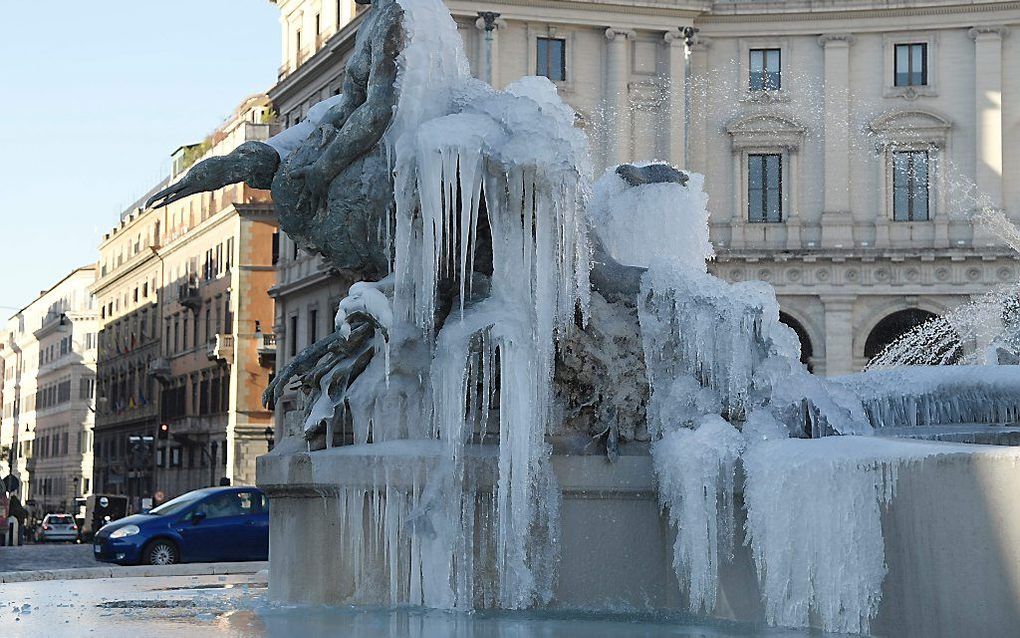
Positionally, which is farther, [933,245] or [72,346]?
[72,346]

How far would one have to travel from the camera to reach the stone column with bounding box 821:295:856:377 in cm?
4766

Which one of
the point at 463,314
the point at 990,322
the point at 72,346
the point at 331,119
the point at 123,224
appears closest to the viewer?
the point at 463,314

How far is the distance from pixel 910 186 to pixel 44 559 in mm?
31964

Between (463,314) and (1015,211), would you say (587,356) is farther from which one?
(1015,211)

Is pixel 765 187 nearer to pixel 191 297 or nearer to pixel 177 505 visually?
pixel 191 297

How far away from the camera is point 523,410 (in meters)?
8.84

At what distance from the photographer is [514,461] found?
8672 mm

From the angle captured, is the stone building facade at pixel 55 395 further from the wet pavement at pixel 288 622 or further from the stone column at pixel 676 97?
the wet pavement at pixel 288 622

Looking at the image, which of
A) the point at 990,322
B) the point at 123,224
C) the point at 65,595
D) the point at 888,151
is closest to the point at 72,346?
the point at 123,224

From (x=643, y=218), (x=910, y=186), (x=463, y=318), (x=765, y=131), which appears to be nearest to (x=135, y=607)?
(x=463, y=318)

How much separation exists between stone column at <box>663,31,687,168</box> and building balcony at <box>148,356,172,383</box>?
29944 millimetres

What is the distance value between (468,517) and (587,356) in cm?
121

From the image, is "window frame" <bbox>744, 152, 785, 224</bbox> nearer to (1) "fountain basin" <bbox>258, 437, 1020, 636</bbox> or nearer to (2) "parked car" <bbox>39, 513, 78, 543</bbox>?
(2) "parked car" <bbox>39, 513, 78, 543</bbox>

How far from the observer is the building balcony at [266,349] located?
6097 cm
